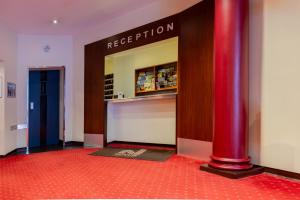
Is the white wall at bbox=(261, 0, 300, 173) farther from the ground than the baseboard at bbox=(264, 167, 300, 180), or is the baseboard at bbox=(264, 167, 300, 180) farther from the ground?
the white wall at bbox=(261, 0, 300, 173)

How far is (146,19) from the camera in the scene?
5.10m

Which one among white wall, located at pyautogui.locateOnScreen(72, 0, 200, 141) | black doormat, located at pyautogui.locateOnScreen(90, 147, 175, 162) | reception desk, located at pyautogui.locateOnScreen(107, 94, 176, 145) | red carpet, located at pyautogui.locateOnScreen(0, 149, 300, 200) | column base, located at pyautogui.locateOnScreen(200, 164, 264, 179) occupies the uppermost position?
white wall, located at pyautogui.locateOnScreen(72, 0, 200, 141)

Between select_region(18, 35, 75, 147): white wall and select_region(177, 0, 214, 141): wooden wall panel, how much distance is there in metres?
3.43

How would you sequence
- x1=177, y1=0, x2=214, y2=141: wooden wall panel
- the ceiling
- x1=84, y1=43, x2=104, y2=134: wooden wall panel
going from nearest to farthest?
x1=177, y1=0, x2=214, y2=141: wooden wall panel, the ceiling, x1=84, y1=43, x2=104, y2=134: wooden wall panel

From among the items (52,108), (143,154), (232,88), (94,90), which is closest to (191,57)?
(232,88)

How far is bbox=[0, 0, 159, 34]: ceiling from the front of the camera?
15.4ft

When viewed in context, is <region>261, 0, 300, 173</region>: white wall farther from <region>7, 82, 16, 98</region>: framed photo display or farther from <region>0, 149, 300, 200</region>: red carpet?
<region>7, 82, 16, 98</region>: framed photo display

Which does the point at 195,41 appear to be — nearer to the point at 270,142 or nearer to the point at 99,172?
the point at 270,142

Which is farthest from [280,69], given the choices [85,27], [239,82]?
[85,27]

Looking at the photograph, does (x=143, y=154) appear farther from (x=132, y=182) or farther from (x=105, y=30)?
(x=105, y=30)

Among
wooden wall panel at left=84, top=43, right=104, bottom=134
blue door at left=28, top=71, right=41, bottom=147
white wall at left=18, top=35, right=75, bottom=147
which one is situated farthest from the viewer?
blue door at left=28, top=71, right=41, bottom=147

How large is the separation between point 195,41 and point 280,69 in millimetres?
1534

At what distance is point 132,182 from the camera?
9.38 ft

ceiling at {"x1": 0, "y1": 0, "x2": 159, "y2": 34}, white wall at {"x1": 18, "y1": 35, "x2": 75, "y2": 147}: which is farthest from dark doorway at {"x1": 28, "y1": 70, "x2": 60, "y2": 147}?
ceiling at {"x1": 0, "y1": 0, "x2": 159, "y2": 34}
